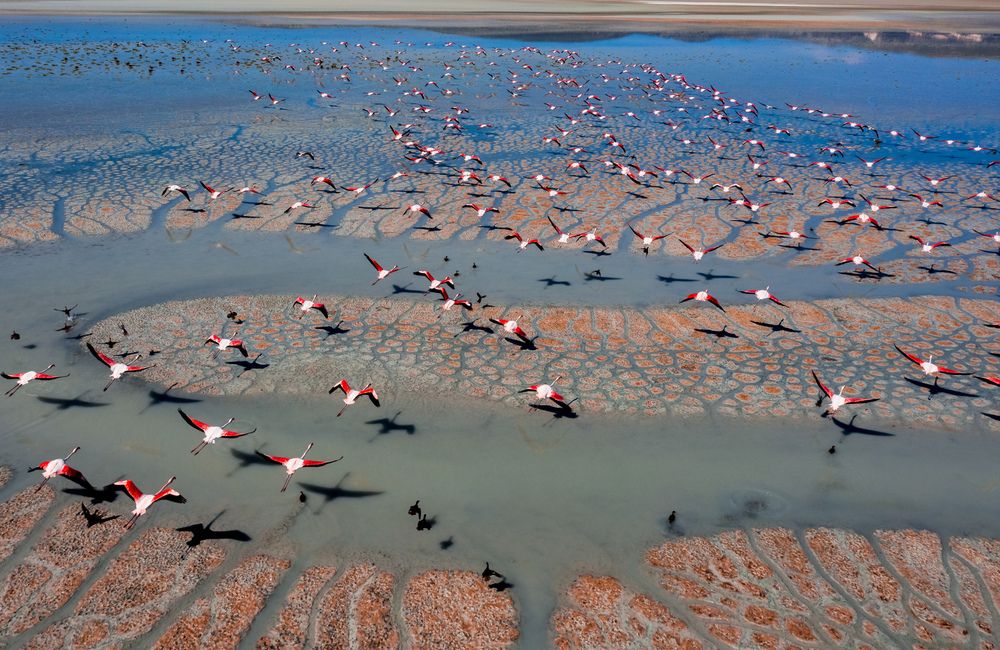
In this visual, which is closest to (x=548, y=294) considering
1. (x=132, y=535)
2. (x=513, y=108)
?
(x=132, y=535)

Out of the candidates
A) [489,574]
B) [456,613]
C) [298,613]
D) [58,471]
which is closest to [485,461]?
[489,574]

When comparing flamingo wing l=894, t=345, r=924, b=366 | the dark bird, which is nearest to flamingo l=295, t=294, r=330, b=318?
the dark bird

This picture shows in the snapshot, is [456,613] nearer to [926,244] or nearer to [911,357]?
[911,357]

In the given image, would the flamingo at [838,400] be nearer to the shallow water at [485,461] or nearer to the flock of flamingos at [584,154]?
the flock of flamingos at [584,154]

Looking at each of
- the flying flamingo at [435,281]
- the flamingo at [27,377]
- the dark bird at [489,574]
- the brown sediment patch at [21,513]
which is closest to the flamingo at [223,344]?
the flamingo at [27,377]

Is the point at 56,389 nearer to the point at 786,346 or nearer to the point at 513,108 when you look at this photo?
the point at 786,346
